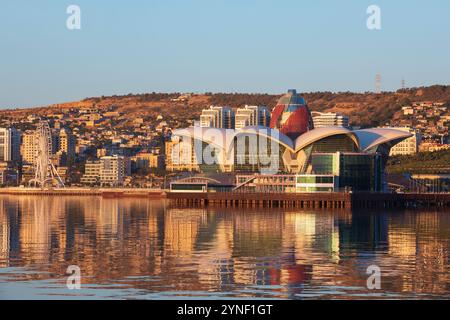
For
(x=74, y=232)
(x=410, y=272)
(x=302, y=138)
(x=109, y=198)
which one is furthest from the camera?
(x=109, y=198)

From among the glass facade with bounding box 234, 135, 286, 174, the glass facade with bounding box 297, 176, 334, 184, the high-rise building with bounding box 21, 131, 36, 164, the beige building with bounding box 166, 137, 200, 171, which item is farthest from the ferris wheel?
the glass facade with bounding box 297, 176, 334, 184

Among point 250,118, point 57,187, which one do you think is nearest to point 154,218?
point 57,187

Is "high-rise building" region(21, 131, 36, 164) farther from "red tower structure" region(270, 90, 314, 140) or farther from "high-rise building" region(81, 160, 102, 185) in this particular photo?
"red tower structure" region(270, 90, 314, 140)

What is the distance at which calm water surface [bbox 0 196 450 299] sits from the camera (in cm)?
3556

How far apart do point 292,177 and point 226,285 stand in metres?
69.8

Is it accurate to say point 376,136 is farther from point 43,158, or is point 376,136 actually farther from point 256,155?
point 43,158

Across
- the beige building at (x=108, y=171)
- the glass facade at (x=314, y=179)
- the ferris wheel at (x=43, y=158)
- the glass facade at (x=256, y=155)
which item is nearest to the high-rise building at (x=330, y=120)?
the beige building at (x=108, y=171)

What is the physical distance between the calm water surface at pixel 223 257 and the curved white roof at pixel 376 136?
1504 inches

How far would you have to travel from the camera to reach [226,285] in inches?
1443

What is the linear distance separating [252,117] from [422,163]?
3492cm

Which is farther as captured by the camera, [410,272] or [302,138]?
[302,138]
